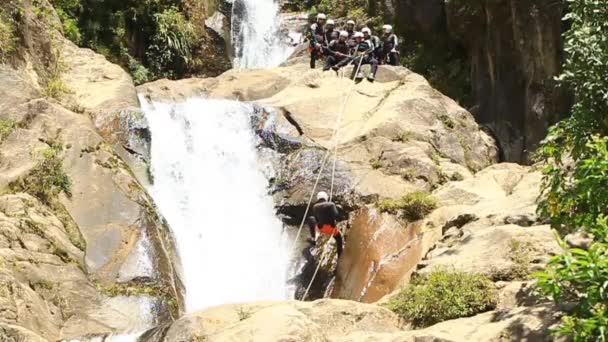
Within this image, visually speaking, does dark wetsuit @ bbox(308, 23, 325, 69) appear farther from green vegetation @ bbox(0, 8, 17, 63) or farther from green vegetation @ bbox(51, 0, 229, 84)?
green vegetation @ bbox(0, 8, 17, 63)

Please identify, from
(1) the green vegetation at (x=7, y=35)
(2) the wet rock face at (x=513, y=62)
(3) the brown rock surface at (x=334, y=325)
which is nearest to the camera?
(3) the brown rock surface at (x=334, y=325)

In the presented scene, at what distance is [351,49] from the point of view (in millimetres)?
20062

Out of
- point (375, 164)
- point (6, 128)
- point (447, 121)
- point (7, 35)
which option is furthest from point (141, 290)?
point (447, 121)

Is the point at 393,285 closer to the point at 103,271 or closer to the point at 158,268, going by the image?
the point at 158,268

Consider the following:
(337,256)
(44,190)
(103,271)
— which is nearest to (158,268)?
(103,271)

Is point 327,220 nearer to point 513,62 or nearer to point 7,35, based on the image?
point 7,35

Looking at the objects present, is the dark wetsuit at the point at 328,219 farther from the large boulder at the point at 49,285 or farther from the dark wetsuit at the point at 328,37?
the dark wetsuit at the point at 328,37

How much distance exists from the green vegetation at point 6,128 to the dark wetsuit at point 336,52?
29.3 feet

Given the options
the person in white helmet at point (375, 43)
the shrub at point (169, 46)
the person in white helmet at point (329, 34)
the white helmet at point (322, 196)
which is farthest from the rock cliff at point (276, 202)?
the shrub at point (169, 46)

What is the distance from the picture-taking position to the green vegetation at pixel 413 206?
1318cm

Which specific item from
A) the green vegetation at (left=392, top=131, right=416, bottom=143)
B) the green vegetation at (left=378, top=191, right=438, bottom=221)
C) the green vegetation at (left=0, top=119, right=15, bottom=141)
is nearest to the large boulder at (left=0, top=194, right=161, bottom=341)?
the green vegetation at (left=0, top=119, right=15, bottom=141)

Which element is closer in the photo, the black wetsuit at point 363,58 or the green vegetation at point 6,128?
the green vegetation at point 6,128

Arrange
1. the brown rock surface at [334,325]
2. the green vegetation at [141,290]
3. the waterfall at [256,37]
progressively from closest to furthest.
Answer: the brown rock surface at [334,325]
the green vegetation at [141,290]
the waterfall at [256,37]

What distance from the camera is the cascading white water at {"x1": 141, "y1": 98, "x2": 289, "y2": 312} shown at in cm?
1369
